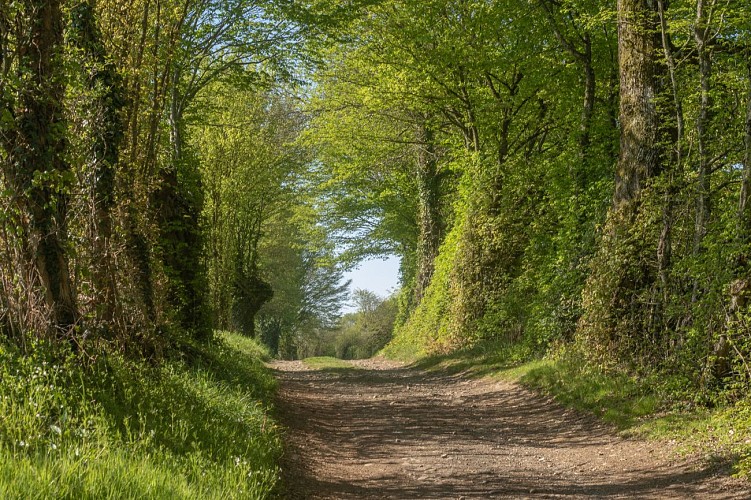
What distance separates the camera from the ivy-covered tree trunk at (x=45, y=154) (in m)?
5.79

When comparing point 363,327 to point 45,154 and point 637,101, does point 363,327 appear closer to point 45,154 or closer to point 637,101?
point 637,101

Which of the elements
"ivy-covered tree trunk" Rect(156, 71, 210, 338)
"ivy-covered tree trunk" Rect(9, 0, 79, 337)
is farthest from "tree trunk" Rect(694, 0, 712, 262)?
"ivy-covered tree trunk" Rect(156, 71, 210, 338)

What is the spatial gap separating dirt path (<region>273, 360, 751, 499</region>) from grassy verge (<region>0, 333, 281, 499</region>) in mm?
797

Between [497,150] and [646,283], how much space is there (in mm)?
9285

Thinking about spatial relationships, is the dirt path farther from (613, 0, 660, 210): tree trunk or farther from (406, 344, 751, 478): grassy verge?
(613, 0, 660, 210): tree trunk

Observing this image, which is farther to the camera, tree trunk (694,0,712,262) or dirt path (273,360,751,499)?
tree trunk (694,0,712,262)

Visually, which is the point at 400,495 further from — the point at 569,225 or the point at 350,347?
the point at 350,347

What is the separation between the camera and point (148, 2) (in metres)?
8.65

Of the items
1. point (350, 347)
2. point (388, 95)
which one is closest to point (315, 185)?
point (388, 95)

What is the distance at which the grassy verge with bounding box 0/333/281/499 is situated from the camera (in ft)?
12.7

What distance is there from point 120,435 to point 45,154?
8.58 ft

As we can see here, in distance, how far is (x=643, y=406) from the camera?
8.75 m

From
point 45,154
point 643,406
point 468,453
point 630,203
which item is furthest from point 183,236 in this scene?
point 643,406

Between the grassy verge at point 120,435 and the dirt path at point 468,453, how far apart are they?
2.62ft
